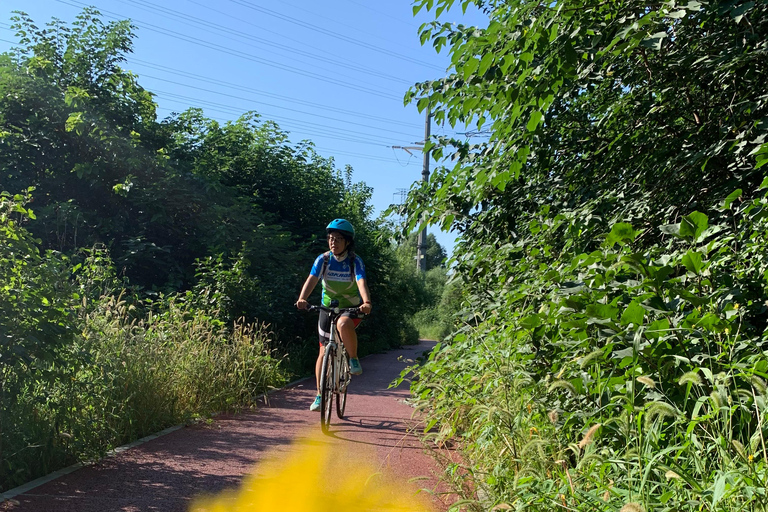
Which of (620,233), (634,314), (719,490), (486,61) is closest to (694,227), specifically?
(620,233)

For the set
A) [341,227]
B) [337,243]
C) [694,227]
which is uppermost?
[341,227]

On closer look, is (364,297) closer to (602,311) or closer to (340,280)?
(340,280)

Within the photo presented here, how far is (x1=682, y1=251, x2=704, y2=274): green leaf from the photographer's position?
313 cm

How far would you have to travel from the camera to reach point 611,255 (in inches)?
137

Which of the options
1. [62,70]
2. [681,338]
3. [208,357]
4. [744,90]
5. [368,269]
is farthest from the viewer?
[368,269]

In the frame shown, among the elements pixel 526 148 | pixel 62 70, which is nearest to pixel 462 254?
pixel 526 148

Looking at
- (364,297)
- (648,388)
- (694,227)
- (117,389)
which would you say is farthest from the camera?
(364,297)

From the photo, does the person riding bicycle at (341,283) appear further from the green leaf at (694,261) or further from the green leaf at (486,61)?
the green leaf at (694,261)

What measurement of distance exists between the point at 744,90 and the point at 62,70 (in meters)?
13.5

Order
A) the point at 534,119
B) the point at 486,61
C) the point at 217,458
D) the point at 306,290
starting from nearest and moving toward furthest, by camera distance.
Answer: the point at 486,61
the point at 534,119
the point at 217,458
the point at 306,290

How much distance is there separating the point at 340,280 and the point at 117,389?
8.35ft

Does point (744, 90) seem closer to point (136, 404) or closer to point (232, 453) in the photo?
point (232, 453)

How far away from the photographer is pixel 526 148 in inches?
205

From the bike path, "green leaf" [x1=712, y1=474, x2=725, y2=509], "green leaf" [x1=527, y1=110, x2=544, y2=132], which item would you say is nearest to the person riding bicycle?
the bike path
